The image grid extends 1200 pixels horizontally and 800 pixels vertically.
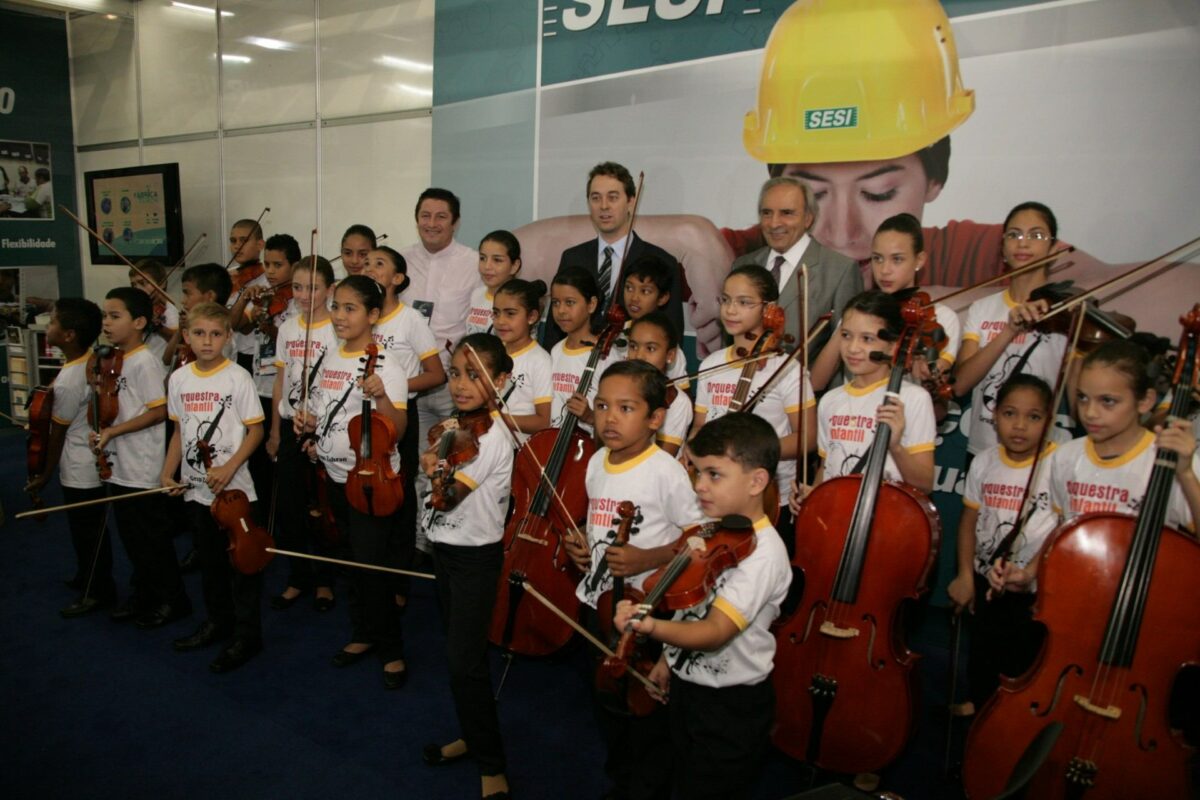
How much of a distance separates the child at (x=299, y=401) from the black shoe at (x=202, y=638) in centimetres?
39

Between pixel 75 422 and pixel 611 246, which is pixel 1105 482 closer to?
pixel 611 246

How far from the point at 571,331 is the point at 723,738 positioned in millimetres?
1802

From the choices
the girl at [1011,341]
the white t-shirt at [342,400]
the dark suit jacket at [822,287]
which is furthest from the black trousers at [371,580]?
the girl at [1011,341]

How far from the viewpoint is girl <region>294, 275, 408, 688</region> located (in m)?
2.83

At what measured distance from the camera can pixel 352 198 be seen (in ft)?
17.6

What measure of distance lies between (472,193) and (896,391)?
3177mm

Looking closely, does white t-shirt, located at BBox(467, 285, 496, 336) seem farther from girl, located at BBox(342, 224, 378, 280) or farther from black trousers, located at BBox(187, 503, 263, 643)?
black trousers, located at BBox(187, 503, 263, 643)

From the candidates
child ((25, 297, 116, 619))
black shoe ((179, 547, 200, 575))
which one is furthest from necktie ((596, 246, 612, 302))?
black shoe ((179, 547, 200, 575))

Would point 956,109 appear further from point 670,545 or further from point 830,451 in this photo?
point 670,545

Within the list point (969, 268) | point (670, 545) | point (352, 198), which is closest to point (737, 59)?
point (969, 268)

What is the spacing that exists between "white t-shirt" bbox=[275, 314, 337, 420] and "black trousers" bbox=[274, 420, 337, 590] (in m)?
0.20

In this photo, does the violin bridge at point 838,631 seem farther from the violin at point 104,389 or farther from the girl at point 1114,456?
the violin at point 104,389

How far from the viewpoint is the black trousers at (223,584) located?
3.04m

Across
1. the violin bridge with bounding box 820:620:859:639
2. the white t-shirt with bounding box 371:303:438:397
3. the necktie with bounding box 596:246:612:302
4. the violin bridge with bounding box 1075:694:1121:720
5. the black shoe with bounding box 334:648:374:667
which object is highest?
the necktie with bounding box 596:246:612:302
